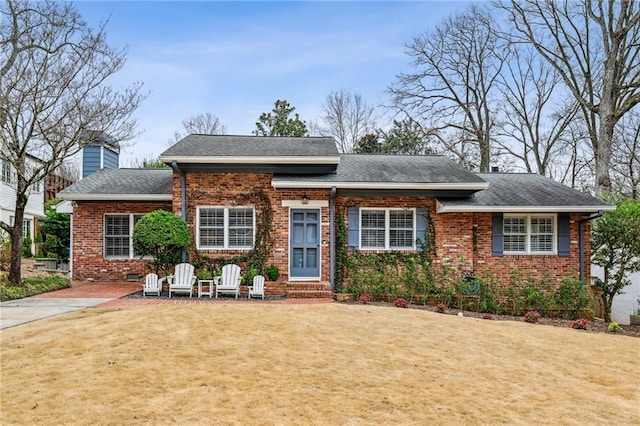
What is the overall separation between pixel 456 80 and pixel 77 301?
82.6 ft

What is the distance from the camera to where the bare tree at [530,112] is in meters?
27.3

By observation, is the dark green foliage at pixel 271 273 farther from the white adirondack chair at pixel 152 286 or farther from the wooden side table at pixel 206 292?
the white adirondack chair at pixel 152 286

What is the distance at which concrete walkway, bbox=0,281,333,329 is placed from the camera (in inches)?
358

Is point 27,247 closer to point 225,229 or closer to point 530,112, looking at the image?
point 225,229

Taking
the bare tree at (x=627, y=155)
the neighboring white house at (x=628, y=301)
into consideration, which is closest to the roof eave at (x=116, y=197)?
the neighboring white house at (x=628, y=301)

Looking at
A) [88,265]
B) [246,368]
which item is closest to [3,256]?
[88,265]

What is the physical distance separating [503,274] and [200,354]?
9769 mm

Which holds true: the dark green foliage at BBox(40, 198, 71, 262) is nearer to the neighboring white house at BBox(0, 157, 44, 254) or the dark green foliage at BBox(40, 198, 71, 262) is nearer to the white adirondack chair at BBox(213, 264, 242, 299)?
the neighboring white house at BBox(0, 157, 44, 254)

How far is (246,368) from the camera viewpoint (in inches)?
246

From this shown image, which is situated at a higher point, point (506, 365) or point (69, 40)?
point (69, 40)

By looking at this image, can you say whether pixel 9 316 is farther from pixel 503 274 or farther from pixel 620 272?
pixel 620 272

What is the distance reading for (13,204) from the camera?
23.1 meters

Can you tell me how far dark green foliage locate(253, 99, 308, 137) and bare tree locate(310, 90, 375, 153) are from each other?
208 cm

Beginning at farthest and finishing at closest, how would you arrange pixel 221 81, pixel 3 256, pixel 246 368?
pixel 221 81 → pixel 3 256 → pixel 246 368
